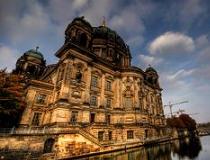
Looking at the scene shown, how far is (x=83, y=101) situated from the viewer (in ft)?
85.6

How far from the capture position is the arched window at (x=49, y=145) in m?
16.8

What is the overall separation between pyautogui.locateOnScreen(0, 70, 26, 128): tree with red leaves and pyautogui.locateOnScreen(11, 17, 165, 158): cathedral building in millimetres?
1737

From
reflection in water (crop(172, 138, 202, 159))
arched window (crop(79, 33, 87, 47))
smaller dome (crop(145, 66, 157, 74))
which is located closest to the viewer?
reflection in water (crop(172, 138, 202, 159))

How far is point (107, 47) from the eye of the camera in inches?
1594

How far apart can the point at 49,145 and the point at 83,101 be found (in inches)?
397

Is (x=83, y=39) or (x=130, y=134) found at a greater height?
(x=83, y=39)

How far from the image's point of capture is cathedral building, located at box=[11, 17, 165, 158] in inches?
792

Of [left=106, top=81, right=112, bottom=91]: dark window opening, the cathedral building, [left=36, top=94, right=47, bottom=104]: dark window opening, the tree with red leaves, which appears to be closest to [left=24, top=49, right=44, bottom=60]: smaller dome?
the cathedral building

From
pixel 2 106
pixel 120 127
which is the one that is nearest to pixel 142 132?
pixel 120 127

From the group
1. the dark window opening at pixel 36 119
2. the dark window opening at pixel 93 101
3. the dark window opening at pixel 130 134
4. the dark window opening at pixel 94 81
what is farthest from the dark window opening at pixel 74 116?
the dark window opening at pixel 130 134

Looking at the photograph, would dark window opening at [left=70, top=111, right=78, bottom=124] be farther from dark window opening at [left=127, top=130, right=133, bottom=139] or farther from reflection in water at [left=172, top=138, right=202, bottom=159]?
reflection in water at [left=172, top=138, right=202, bottom=159]

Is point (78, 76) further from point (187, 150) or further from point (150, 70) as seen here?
point (150, 70)

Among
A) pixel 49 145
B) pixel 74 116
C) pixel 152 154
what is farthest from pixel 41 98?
pixel 152 154

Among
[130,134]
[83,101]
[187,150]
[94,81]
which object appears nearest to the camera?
[187,150]
